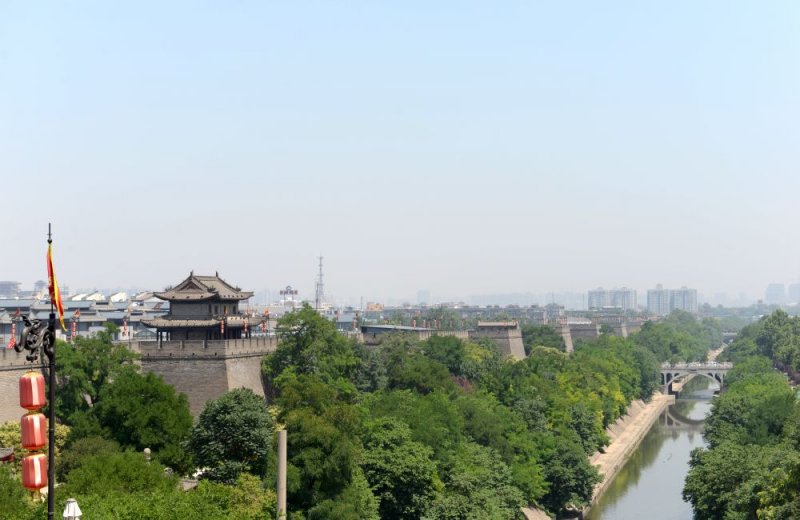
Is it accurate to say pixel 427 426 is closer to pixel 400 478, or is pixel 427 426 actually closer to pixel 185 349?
pixel 400 478

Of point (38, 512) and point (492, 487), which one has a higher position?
point (38, 512)

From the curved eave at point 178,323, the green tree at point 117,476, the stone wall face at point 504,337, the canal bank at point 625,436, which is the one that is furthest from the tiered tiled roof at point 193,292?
the stone wall face at point 504,337

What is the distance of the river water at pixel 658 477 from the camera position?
199 feet

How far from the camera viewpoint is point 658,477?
72812 millimetres

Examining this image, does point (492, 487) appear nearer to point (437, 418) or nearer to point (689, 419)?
point (437, 418)

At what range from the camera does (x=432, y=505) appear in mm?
43469

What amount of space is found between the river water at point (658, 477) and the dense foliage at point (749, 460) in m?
4.44

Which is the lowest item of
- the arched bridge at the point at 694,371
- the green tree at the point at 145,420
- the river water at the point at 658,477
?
the river water at the point at 658,477

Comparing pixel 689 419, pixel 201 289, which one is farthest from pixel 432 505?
pixel 689 419

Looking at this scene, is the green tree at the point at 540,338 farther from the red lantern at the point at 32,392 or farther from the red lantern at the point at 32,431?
the red lantern at the point at 32,392

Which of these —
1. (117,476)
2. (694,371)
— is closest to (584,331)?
(694,371)

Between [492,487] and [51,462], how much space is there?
107ft

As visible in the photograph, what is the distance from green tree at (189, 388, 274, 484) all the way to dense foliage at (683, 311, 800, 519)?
1711cm

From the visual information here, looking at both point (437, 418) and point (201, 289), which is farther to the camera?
point (201, 289)
